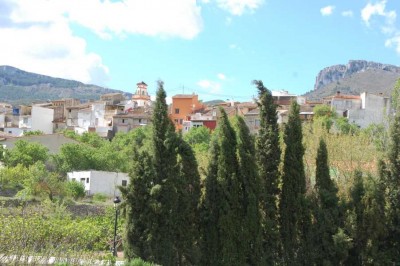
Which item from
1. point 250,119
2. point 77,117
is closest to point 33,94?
point 77,117

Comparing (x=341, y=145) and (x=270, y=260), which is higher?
(x=341, y=145)

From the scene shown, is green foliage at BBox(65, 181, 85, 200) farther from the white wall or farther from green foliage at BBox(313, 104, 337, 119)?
the white wall

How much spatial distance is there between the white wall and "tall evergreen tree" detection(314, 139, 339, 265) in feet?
187

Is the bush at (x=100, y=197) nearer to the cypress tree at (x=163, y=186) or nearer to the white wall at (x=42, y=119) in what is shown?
the cypress tree at (x=163, y=186)

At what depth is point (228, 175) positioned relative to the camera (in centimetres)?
1435

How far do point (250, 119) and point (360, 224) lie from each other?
36.8 meters

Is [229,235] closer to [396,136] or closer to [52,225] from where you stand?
[52,225]

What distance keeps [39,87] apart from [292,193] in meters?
177

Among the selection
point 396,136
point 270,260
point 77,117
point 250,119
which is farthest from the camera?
point 77,117

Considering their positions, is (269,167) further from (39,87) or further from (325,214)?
(39,87)

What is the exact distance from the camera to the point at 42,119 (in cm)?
6906

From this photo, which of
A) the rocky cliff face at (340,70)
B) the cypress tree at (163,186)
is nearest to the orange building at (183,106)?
the cypress tree at (163,186)

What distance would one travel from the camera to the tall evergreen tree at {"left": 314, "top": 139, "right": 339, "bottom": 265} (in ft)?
48.6

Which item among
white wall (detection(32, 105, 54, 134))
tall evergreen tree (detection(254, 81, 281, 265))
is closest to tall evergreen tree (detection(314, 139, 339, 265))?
tall evergreen tree (detection(254, 81, 281, 265))
